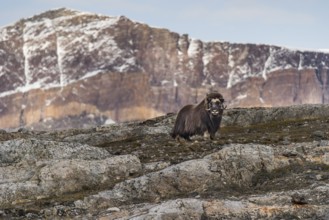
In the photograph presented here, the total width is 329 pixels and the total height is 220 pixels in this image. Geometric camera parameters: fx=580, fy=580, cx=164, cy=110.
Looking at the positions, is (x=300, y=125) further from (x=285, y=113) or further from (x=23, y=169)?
(x=23, y=169)

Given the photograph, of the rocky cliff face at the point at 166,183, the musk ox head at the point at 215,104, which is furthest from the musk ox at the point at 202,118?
the rocky cliff face at the point at 166,183

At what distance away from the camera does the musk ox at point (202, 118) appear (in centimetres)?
3919

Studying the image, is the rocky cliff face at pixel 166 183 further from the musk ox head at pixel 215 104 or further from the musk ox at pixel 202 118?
the musk ox at pixel 202 118

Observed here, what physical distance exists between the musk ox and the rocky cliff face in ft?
17.8

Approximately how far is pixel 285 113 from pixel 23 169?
42.7 meters

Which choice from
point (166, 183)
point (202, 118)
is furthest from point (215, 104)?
point (166, 183)

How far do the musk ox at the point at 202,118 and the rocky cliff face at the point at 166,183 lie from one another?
5.42 meters

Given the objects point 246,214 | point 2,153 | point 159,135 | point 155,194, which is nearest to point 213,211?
point 246,214

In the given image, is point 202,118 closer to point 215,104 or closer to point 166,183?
point 215,104

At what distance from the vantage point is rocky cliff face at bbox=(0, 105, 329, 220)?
22.4 m

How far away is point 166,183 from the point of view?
2653 centimetres

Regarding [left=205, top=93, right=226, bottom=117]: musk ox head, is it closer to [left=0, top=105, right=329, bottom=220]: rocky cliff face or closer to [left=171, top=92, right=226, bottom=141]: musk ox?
[left=171, top=92, right=226, bottom=141]: musk ox

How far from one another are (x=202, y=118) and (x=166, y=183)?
14743mm

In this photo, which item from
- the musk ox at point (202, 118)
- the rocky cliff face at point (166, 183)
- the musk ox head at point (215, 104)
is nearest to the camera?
the rocky cliff face at point (166, 183)
